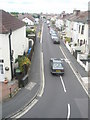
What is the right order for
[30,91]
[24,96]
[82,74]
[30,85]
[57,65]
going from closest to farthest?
[24,96] → [30,91] → [30,85] → [57,65] → [82,74]

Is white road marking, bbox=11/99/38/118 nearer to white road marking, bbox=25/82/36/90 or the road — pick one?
the road

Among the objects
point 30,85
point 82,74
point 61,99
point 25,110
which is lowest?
point 25,110

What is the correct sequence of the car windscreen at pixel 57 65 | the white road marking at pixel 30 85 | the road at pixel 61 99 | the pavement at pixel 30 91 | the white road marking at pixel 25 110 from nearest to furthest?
1. the white road marking at pixel 25 110
2. the road at pixel 61 99
3. the pavement at pixel 30 91
4. the white road marking at pixel 30 85
5. the car windscreen at pixel 57 65

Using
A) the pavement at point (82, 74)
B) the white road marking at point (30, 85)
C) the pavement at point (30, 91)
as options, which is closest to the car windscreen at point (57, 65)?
the pavement at point (30, 91)

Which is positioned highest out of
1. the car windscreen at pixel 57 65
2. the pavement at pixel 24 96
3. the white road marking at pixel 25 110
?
the car windscreen at pixel 57 65

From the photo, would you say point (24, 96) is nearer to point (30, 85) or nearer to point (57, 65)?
point (30, 85)

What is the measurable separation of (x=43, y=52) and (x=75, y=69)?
9.66m

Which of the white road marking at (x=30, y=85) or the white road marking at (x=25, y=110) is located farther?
the white road marking at (x=30, y=85)

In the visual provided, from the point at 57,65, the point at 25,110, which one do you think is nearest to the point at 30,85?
the point at 25,110

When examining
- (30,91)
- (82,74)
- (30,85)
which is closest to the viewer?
(30,91)

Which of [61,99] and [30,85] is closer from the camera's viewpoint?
[61,99]

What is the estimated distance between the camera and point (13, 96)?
14.8 m

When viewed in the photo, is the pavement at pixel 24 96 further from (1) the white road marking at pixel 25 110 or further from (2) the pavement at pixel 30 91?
(1) the white road marking at pixel 25 110

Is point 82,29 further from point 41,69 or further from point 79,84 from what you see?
point 79,84
